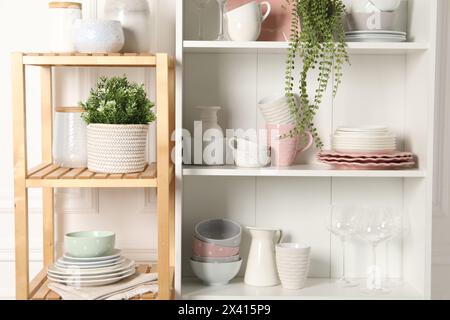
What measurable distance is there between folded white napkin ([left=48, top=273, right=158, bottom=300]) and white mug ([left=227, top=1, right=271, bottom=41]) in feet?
2.59

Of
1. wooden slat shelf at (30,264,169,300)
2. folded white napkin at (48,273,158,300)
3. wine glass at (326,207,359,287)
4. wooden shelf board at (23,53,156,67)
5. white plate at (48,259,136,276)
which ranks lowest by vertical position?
wooden slat shelf at (30,264,169,300)

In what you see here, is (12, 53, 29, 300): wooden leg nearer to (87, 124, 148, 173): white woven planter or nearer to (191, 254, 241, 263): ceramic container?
(87, 124, 148, 173): white woven planter

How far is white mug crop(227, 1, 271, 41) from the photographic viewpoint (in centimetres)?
226

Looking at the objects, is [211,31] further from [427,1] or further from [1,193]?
[1,193]

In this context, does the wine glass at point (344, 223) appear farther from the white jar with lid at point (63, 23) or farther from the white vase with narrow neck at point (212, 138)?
the white jar with lid at point (63, 23)

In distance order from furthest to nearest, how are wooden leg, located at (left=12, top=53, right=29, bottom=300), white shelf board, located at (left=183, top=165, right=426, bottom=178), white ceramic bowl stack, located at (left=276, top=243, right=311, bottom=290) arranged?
white ceramic bowl stack, located at (left=276, top=243, right=311, bottom=290), white shelf board, located at (left=183, top=165, right=426, bottom=178), wooden leg, located at (left=12, top=53, right=29, bottom=300)

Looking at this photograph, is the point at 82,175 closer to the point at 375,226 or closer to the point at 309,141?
the point at 309,141

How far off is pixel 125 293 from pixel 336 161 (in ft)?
2.47

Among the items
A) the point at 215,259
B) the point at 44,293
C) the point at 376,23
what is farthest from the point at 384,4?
the point at 44,293

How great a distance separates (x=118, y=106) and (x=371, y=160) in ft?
2.56

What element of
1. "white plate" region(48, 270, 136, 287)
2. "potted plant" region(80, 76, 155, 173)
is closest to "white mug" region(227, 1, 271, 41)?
"potted plant" region(80, 76, 155, 173)

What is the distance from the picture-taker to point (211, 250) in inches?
92.7

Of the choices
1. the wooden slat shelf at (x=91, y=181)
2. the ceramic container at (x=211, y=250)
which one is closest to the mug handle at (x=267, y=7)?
the wooden slat shelf at (x=91, y=181)
